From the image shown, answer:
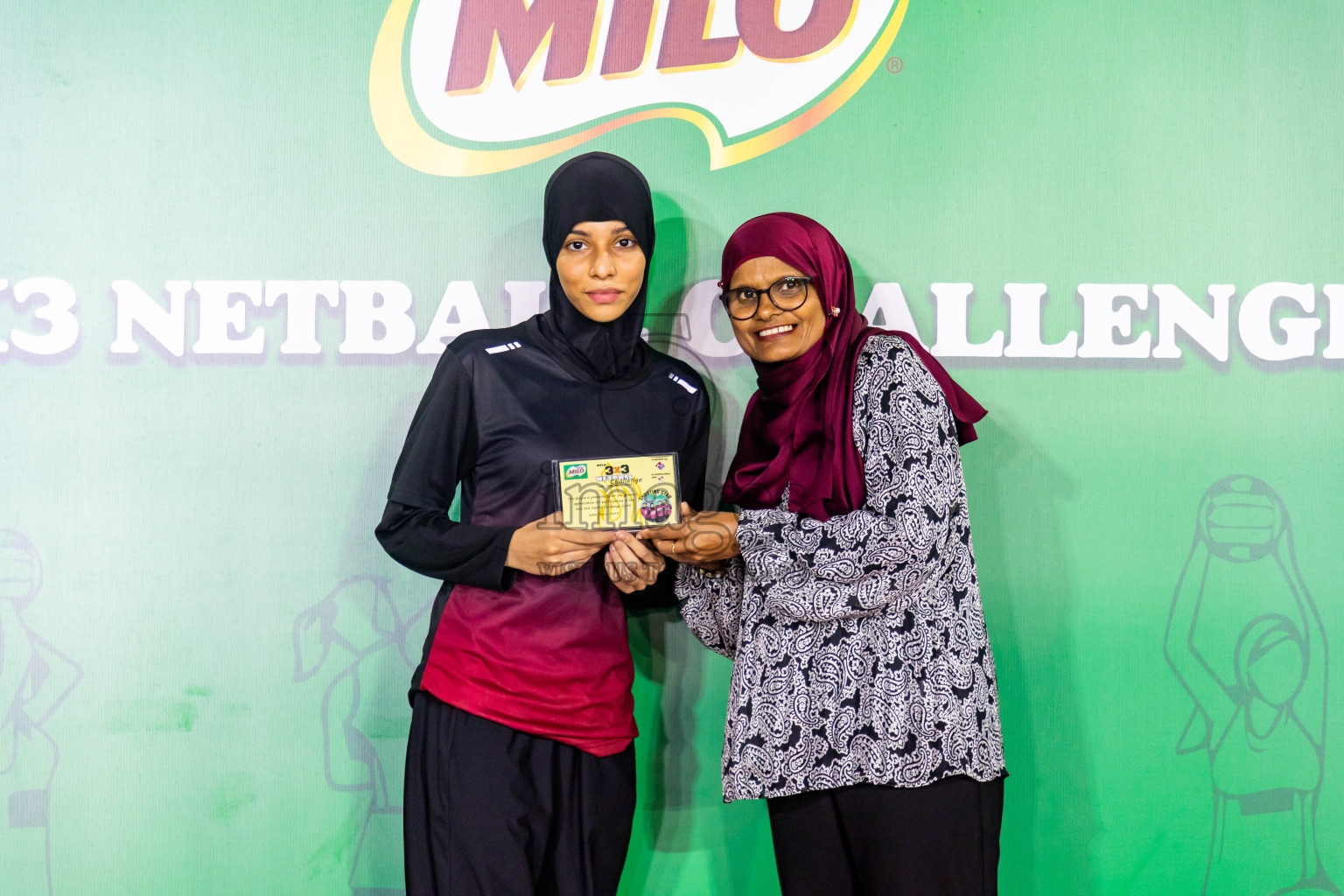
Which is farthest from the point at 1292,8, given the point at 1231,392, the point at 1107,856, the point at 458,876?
the point at 458,876

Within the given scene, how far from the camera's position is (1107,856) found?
2.26m

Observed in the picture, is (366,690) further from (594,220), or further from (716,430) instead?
(594,220)

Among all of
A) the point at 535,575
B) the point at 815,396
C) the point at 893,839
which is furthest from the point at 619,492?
the point at 893,839

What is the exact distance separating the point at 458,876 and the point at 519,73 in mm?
1744

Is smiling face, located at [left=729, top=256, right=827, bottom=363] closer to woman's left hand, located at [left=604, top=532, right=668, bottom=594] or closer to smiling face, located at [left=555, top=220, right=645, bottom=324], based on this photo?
smiling face, located at [left=555, top=220, right=645, bottom=324]

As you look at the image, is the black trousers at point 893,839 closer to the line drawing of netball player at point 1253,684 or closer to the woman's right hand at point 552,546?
the woman's right hand at point 552,546

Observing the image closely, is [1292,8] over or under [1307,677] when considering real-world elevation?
over

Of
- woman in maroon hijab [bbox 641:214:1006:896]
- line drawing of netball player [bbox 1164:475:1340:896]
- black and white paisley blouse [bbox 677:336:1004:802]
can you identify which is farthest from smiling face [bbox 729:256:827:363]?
line drawing of netball player [bbox 1164:475:1340:896]

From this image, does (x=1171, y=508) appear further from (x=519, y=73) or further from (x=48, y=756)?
(x=48, y=756)

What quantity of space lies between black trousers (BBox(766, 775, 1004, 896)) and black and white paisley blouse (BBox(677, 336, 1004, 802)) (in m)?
0.05

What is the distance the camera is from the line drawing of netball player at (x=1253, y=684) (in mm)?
2260

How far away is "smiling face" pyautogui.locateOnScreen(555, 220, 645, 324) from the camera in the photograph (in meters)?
1.91

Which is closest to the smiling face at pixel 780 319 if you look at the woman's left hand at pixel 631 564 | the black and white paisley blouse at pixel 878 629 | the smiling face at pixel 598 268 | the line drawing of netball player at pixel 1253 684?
the black and white paisley blouse at pixel 878 629

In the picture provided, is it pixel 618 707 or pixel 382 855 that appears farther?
Result: pixel 382 855
